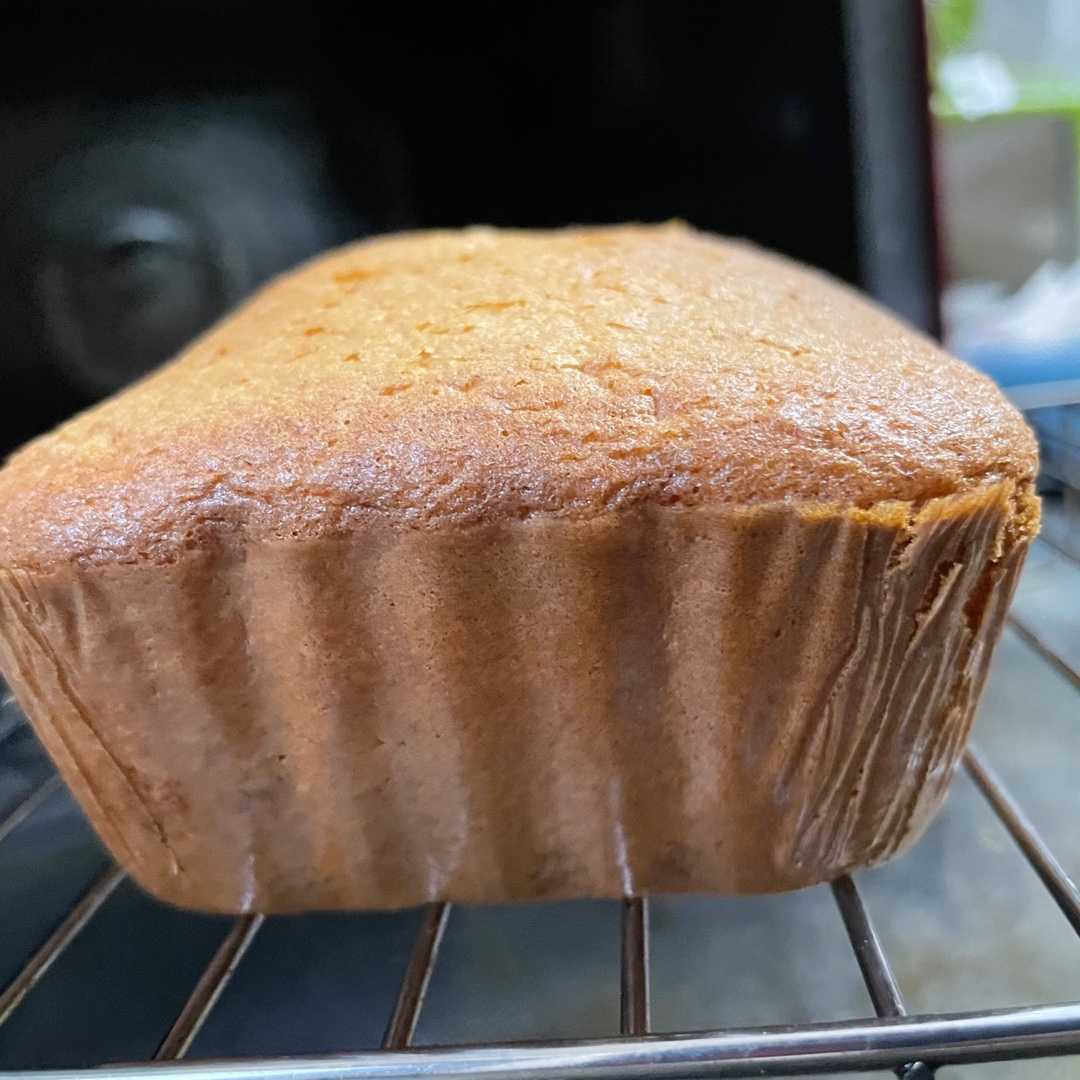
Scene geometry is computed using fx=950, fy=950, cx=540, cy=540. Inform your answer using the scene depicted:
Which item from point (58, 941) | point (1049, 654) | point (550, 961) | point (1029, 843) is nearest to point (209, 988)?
point (58, 941)

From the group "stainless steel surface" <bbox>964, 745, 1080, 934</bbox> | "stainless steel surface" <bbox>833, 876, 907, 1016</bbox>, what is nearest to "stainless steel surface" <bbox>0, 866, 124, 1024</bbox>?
"stainless steel surface" <bbox>833, 876, 907, 1016</bbox>

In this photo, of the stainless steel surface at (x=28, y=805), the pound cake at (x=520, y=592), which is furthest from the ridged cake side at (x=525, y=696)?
the stainless steel surface at (x=28, y=805)

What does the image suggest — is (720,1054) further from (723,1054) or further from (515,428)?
(515,428)

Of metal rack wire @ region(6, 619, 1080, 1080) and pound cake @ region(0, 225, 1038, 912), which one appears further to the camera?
pound cake @ region(0, 225, 1038, 912)

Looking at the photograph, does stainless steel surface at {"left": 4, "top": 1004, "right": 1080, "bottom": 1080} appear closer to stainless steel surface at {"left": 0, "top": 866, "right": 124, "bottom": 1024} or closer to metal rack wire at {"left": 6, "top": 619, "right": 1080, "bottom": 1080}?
metal rack wire at {"left": 6, "top": 619, "right": 1080, "bottom": 1080}

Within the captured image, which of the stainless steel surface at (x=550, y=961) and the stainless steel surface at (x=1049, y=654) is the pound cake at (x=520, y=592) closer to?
the stainless steel surface at (x=550, y=961)

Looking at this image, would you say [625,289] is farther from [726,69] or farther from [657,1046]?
[726,69]
